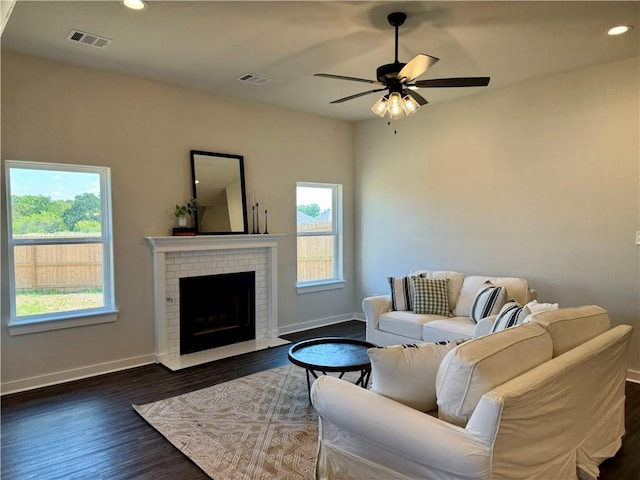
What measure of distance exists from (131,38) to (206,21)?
28.9 inches

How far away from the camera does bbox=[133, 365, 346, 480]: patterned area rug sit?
2.57 meters

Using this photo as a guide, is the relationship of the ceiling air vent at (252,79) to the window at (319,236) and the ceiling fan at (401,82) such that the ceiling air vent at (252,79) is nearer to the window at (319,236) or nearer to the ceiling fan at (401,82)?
the ceiling fan at (401,82)

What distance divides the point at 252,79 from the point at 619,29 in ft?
10.7

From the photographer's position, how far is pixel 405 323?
4398mm

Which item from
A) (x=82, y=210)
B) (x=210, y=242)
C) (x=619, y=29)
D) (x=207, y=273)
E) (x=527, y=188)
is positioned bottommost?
(x=207, y=273)

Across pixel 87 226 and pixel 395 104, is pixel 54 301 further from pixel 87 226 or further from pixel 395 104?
pixel 395 104

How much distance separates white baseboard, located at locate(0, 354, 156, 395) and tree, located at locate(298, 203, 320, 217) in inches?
107

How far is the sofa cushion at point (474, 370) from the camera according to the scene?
1.77 metres

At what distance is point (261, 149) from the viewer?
17.7 feet

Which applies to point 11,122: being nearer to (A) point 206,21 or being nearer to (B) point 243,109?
(A) point 206,21

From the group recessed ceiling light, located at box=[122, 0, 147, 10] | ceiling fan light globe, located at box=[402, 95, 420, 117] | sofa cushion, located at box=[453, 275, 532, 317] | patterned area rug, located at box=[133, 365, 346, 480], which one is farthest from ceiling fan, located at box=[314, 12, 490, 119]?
patterned area rug, located at box=[133, 365, 346, 480]

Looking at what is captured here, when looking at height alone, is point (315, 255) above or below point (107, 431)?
above

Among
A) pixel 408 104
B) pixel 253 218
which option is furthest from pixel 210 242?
pixel 408 104

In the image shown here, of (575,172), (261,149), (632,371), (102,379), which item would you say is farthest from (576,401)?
(261,149)
